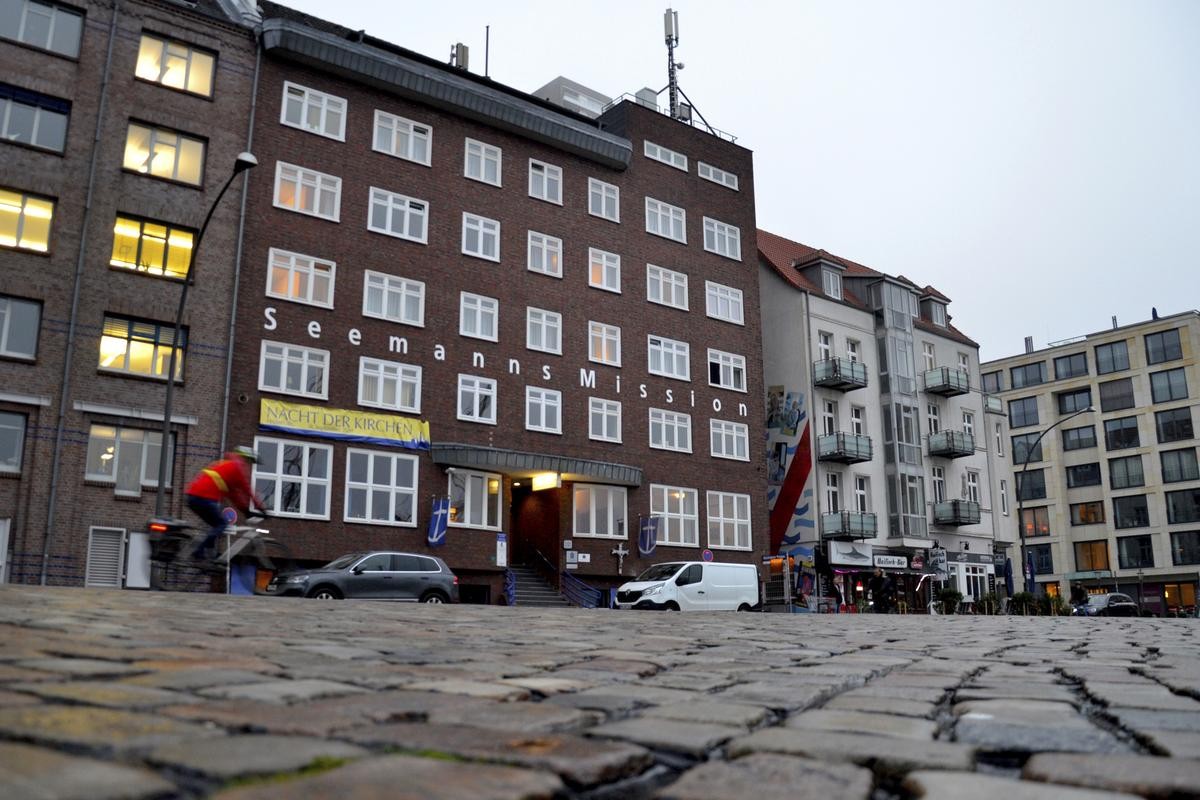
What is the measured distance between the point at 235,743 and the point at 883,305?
55794 millimetres

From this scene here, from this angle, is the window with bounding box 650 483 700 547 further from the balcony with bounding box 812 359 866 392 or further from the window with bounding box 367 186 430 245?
the window with bounding box 367 186 430 245

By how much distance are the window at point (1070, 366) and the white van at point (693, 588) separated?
6942 centimetres

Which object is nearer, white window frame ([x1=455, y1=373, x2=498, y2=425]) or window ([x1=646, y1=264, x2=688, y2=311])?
white window frame ([x1=455, y1=373, x2=498, y2=425])

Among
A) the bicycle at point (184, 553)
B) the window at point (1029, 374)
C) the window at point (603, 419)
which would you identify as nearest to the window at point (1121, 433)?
the window at point (1029, 374)

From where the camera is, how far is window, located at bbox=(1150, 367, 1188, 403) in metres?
86.2

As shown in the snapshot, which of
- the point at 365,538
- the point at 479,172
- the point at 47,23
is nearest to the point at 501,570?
the point at 365,538

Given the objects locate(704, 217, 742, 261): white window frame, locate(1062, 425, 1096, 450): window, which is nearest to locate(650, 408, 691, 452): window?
locate(704, 217, 742, 261): white window frame

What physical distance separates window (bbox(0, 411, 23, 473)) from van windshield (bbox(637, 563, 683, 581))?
1805cm

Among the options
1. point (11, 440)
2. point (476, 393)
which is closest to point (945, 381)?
point (476, 393)

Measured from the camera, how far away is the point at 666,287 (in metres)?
44.3

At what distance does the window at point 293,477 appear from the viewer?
3109 centimetres

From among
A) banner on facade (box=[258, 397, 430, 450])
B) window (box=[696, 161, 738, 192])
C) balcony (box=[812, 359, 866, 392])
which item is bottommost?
banner on facade (box=[258, 397, 430, 450])

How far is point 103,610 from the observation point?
33.4ft

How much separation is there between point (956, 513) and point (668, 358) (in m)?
21.0
